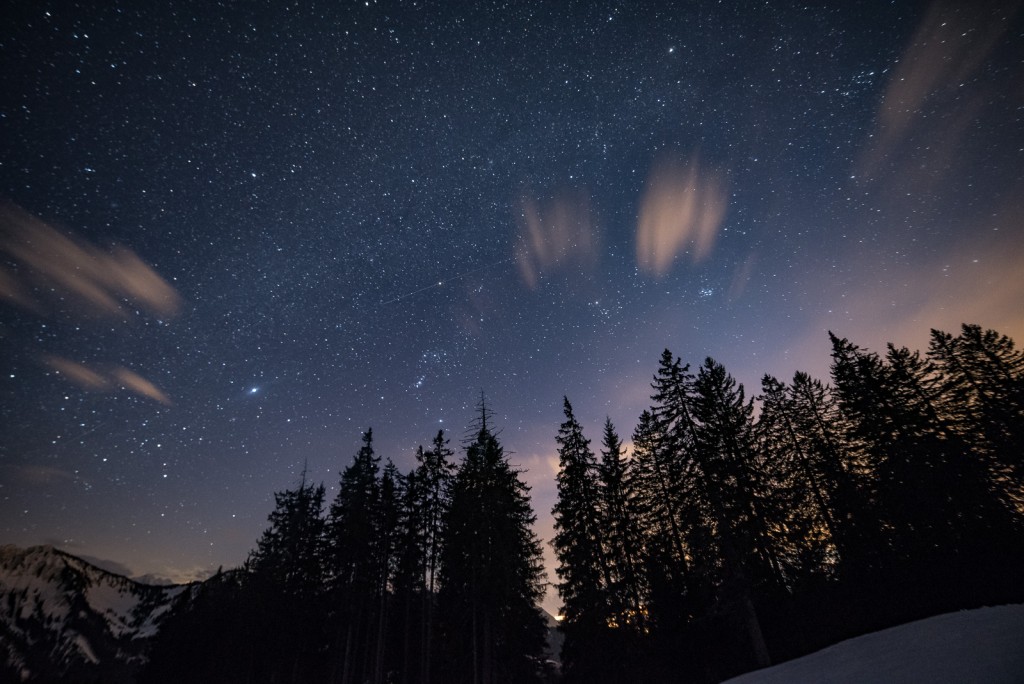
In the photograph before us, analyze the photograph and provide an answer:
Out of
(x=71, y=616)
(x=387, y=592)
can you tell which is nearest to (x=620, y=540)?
(x=387, y=592)

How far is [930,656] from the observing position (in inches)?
357

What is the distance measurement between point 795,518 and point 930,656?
1465 centimetres

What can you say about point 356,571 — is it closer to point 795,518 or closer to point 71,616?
point 795,518

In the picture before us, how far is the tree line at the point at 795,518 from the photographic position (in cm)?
1919

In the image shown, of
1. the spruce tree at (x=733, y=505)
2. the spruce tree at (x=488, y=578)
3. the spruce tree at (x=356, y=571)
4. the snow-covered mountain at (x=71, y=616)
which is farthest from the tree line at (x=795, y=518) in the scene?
the snow-covered mountain at (x=71, y=616)

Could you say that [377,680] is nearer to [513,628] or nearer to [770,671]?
[513,628]

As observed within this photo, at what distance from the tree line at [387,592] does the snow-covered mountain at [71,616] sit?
8652 centimetres

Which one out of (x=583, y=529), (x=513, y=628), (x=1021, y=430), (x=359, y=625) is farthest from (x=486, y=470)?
(x=1021, y=430)

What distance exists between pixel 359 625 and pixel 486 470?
1771 centimetres

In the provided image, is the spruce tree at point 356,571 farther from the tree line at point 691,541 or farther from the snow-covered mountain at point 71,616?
the snow-covered mountain at point 71,616

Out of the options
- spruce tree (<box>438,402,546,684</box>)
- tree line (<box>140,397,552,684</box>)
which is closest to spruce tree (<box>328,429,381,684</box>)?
Answer: tree line (<box>140,397,552,684</box>)

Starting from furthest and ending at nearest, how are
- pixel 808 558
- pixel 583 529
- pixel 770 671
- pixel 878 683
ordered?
pixel 583 529 < pixel 808 558 < pixel 770 671 < pixel 878 683

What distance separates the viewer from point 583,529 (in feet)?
84.2

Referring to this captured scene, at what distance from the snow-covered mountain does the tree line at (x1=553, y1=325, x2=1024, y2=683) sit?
11660 cm
